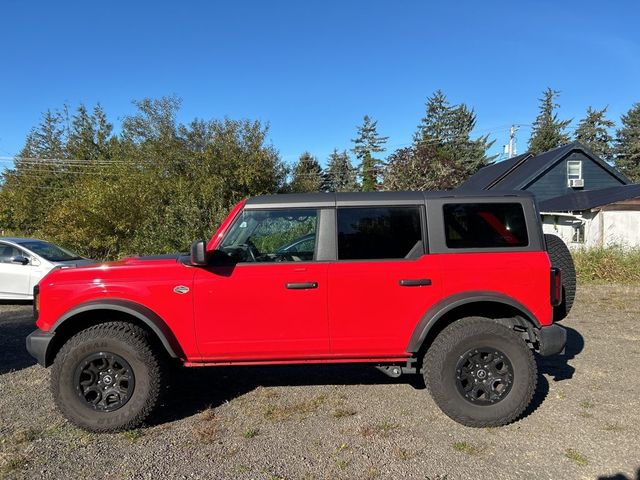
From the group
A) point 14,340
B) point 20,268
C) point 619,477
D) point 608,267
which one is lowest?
point 619,477

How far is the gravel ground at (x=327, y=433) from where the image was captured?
3189mm

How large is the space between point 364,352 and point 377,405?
2.40ft

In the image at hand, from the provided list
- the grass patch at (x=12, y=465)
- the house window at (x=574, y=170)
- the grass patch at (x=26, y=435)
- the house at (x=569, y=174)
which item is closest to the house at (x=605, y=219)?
the house at (x=569, y=174)

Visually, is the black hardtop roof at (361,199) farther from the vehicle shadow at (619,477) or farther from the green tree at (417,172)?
the green tree at (417,172)

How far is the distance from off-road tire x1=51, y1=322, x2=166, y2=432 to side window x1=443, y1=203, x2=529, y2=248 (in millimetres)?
2736

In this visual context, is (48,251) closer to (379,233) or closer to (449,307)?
(379,233)

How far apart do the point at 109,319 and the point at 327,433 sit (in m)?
2.10

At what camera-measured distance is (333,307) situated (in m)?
3.79

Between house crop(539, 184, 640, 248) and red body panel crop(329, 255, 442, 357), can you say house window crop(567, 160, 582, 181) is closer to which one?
house crop(539, 184, 640, 248)

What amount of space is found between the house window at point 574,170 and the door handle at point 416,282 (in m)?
30.2

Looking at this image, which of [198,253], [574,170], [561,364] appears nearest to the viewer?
[198,253]

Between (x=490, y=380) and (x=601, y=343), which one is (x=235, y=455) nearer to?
(x=490, y=380)

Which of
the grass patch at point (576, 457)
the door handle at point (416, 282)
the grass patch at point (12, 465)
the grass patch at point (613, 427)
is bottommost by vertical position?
the grass patch at point (576, 457)

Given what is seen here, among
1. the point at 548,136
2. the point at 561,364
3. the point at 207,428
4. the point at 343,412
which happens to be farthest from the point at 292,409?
the point at 548,136
